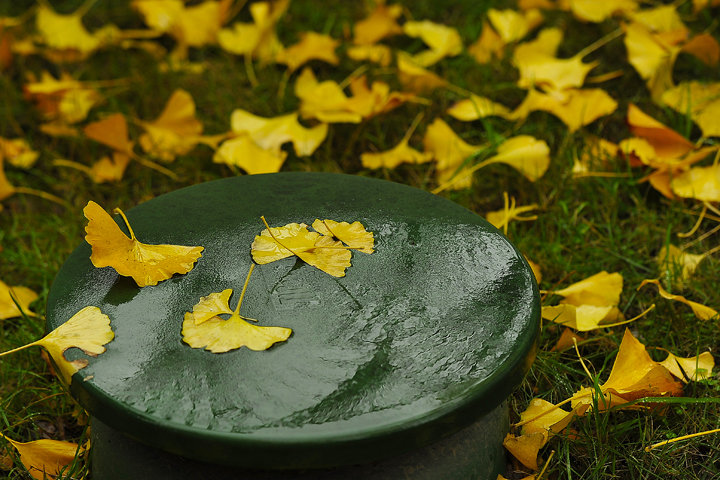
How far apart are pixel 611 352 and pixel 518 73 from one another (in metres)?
0.98

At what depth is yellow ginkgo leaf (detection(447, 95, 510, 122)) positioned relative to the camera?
1.87m

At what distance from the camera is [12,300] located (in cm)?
147

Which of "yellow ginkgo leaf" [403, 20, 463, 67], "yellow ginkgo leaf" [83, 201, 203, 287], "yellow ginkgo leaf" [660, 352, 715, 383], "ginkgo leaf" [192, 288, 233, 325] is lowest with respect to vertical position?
"yellow ginkgo leaf" [660, 352, 715, 383]

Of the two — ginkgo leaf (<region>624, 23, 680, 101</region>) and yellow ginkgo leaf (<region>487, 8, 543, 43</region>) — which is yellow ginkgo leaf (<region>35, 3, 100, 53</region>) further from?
ginkgo leaf (<region>624, 23, 680, 101</region>)

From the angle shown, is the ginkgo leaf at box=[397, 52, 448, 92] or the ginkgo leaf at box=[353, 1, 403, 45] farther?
the ginkgo leaf at box=[353, 1, 403, 45]

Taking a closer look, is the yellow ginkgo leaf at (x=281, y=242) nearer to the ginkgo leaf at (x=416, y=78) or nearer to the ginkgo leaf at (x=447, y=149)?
the ginkgo leaf at (x=447, y=149)

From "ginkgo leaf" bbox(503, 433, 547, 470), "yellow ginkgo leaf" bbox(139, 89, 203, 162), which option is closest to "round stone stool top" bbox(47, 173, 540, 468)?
"ginkgo leaf" bbox(503, 433, 547, 470)

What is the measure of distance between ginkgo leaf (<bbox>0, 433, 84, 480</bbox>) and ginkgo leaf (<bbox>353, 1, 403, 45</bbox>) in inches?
55.2

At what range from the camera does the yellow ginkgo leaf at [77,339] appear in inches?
37.7

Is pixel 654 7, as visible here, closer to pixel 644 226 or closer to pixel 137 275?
pixel 644 226

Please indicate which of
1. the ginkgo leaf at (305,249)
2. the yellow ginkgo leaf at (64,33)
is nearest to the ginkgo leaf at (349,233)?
the ginkgo leaf at (305,249)

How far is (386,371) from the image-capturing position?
94 centimetres

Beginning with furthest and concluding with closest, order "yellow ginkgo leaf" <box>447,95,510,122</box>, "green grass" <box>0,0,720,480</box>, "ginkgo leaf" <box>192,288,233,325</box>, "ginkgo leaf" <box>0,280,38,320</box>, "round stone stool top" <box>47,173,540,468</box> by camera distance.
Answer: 1. "yellow ginkgo leaf" <box>447,95,510,122</box>
2. "ginkgo leaf" <box>0,280,38,320</box>
3. "green grass" <box>0,0,720,480</box>
4. "ginkgo leaf" <box>192,288,233,325</box>
5. "round stone stool top" <box>47,173,540,468</box>

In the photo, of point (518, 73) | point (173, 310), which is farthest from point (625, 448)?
point (518, 73)
